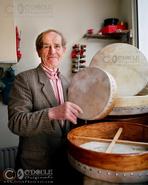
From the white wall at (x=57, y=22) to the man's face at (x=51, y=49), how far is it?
3.73 ft

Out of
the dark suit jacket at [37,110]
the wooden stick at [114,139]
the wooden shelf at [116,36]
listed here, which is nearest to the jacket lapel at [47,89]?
the dark suit jacket at [37,110]

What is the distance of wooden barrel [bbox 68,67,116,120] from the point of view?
2.45ft

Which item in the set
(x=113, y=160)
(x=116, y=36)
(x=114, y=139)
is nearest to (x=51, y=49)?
(x=114, y=139)

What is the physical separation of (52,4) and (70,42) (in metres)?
0.37

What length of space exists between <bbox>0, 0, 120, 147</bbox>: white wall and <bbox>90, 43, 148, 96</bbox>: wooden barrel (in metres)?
1.26

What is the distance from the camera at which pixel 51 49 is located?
3.38ft

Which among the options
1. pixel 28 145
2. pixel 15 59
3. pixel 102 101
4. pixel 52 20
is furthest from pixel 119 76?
pixel 52 20

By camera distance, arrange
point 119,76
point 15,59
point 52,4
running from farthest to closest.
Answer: point 52,4
point 15,59
point 119,76

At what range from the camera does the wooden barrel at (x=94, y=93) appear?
747 millimetres

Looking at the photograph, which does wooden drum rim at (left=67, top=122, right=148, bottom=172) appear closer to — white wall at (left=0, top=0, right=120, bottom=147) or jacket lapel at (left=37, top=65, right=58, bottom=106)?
jacket lapel at (left=37, top=65, right=58, bottom=106)

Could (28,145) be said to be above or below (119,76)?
below

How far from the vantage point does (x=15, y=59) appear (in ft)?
5.83

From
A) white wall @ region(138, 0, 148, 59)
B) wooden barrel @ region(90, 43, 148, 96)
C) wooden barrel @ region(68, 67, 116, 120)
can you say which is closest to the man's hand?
wooden barrel @ region(68, 67, 116, 120)

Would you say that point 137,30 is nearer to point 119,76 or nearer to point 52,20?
point 52,20
